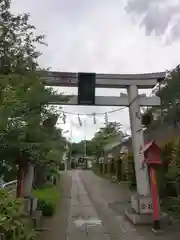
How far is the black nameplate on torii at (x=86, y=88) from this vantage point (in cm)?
1255

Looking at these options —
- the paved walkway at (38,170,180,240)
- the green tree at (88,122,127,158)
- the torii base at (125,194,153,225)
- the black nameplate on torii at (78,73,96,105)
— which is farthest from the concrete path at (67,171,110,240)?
the green tree at (88,122,127,158)

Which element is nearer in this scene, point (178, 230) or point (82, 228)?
point (178, 230)

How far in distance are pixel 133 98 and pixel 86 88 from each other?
1606mm

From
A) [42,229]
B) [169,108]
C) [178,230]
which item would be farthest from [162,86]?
[42,229]

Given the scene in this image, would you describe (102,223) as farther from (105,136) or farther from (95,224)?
(105,136)

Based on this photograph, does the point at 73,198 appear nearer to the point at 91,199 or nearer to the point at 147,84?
the point at 91,199

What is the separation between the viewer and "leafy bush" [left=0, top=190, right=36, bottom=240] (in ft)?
15.7

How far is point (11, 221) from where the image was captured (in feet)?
16.4

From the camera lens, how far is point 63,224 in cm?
1183

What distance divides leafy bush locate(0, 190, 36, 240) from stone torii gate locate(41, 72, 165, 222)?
24.3 feet

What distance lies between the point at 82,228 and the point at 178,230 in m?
2.77

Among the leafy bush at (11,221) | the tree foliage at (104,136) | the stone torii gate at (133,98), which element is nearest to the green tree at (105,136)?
the tree foliage at (104,136)

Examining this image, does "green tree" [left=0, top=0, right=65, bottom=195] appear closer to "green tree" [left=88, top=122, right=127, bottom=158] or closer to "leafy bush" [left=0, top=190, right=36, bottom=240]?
"leafy bush" [left=0, top=190, right=36, bottom=240]

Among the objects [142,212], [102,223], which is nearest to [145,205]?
[142,212]
